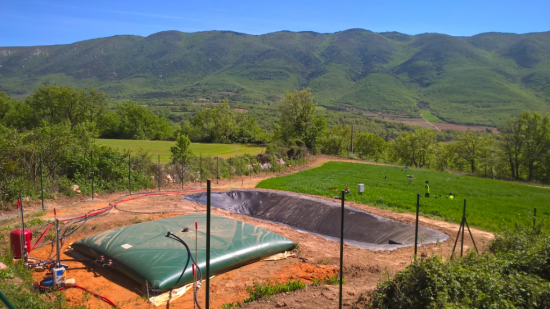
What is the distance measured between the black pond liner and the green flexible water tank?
4056mm

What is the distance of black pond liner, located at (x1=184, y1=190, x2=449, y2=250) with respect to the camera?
12125 mm

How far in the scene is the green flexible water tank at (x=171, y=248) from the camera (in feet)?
23.4

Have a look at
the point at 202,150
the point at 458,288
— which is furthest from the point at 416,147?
the point at 458,288

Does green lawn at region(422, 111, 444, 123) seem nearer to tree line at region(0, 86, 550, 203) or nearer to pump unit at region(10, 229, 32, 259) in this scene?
tree line at region(0, 86, 550, 203)

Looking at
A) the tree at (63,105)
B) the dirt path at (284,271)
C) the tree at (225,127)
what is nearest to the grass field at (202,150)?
the tree at (225,127)

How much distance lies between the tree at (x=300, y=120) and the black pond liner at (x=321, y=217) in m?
25.1

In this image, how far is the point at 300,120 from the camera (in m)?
43.3

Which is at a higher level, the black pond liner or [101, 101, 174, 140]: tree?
[101, 101, 174, 140]: tree

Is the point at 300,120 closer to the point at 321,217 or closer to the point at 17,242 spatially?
the point at 321,217

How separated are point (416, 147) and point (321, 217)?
2013 inches

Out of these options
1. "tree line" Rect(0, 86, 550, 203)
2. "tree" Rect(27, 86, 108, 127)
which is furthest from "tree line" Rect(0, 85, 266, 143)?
"tree line" Rect(0, 86, 550, 203)

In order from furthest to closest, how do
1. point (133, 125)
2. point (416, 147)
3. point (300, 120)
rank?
point (133, 125)
point (416, 147)
point (300, 120)

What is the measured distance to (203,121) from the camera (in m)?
60.9

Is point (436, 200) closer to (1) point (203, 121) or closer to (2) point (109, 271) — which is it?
(2) point (109, 271)
